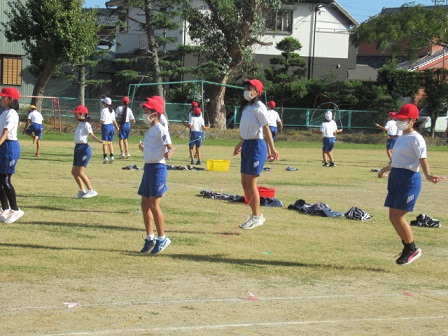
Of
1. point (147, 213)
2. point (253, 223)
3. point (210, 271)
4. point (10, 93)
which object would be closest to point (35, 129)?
point (10, 93)

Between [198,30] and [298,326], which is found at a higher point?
[198,30]

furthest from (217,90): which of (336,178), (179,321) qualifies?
(179,321)

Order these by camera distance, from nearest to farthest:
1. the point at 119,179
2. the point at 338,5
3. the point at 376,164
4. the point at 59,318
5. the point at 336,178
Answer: the point at 59,318
the point at 119,179
the point at 336,178
the point at 376,164
the point at 338,5

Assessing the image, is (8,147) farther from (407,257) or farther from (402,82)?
(402,82)

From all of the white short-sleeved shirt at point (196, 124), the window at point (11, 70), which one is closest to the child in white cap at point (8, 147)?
the white short-sleeved shirt at point (196, 124)

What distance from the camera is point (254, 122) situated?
11977mm

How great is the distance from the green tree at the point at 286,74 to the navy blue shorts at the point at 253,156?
36.5 meters

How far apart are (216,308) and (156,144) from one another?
10.2 feet

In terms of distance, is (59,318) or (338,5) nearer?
(59,318)

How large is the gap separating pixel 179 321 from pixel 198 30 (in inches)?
1661

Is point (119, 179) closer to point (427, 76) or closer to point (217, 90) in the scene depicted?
point (217, 90)

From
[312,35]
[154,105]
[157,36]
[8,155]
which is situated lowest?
[8,155]

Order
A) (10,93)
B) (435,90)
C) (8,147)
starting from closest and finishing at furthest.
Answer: (10,93), (8,147), (435,90)

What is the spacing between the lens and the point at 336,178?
2270cm
